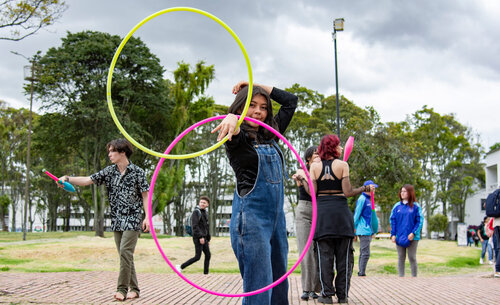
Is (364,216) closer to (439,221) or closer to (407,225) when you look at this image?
(407,225)

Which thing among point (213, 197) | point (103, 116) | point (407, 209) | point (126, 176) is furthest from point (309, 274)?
point (213, 197)

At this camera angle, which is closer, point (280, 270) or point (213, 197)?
point (280, 270)

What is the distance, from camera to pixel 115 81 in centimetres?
3319

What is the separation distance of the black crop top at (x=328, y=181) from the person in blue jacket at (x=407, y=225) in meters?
4.21

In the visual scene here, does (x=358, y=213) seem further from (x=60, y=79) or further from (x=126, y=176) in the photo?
(x=60, y=79)

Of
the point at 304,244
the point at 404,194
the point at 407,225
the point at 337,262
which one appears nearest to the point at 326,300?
the point at 337,262

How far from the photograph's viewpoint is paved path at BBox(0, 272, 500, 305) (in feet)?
22.4

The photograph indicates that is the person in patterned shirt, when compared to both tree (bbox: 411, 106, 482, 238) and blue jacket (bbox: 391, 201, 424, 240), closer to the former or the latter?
blue jacket (bbox: 391, 201, 424, 240)

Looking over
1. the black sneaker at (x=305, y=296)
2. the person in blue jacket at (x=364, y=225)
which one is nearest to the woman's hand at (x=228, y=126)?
the black sneaker at (x=305, y=296)

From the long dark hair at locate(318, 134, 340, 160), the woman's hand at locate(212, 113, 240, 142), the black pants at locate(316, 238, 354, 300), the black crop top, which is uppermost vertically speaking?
the long dark hair at locate(318, 134, 340, 160)

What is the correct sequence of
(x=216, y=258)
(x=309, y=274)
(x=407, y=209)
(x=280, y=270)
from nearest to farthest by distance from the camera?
(x=280, y=270) < (x=309, y=274) < (x=407, y=209) < (x=216, y=258)

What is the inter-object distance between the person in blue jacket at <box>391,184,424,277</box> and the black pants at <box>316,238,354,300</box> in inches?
159

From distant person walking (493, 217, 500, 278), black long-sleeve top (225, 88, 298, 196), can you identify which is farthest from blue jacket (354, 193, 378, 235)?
black long-sleeve top (225, 88, 298, 196)

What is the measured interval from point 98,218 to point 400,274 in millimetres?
30747
